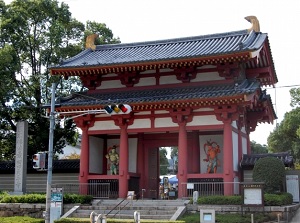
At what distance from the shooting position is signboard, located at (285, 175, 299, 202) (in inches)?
1024

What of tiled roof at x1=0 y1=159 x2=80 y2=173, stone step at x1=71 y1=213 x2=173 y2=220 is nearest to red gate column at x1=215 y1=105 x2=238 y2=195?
stone step at x1=71 y1=213 x2=173 y2=220

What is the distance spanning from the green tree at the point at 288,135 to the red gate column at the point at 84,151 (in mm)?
32364

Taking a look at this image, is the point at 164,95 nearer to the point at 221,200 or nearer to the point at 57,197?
the point at 221,200

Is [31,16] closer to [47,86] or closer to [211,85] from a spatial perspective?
[47,86]

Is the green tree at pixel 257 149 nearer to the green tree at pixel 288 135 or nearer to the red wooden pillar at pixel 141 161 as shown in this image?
the green tree at pixel 288 135

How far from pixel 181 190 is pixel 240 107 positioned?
18.0 ft

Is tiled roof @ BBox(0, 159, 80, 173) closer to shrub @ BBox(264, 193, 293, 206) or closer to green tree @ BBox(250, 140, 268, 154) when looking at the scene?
shrub @ BBox(264, 193, 293, 206)

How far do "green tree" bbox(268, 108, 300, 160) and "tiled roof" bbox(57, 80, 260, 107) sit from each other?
28.9 metres

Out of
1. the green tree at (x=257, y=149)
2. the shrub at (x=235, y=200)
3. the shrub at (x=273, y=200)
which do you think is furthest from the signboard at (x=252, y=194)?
the green tree at (x=257, y=149)

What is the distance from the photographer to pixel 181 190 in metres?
24.3

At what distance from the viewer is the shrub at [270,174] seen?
22938mm

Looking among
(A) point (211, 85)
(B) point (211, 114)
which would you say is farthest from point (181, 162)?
(A) point (211, 85)

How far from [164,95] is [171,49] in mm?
5607

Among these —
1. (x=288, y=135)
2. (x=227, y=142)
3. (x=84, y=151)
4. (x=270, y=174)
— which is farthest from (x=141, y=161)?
(x=288, y=135)
